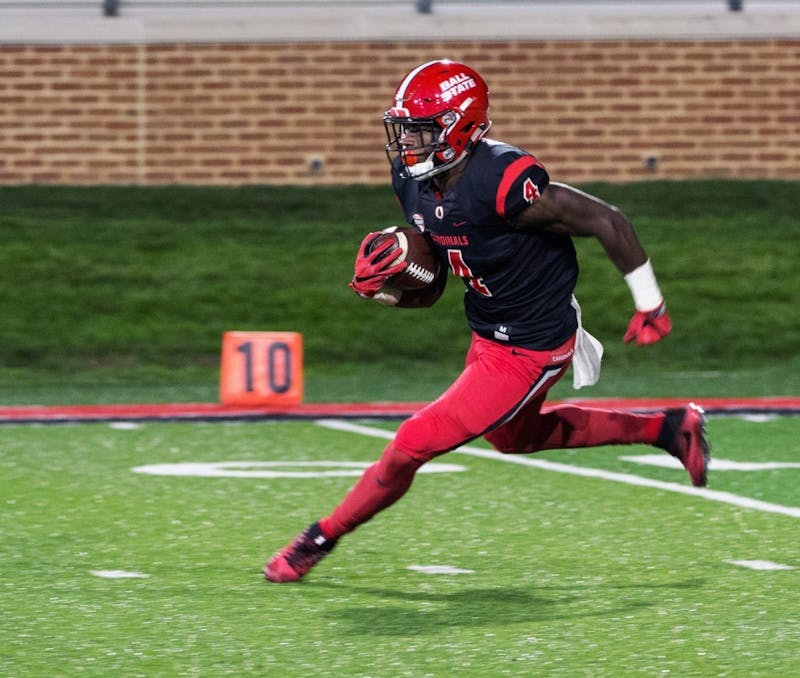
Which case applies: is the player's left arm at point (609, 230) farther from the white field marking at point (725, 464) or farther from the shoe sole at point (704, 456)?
the white field marking at point (725, 464)

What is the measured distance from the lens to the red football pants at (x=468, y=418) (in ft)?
19.3

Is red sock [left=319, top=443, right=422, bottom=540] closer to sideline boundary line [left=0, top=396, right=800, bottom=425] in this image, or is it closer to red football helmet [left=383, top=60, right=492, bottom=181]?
red football helmet [left=383, top=60, right=492, bottom=181]

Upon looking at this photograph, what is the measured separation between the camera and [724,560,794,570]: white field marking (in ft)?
20.6

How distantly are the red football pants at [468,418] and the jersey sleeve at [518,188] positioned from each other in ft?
1.72

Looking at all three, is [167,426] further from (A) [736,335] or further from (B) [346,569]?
(A) [736,335]

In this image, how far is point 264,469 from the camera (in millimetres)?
8812

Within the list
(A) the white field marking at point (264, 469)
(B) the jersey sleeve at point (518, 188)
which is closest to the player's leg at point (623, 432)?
(B) the jersey sleeve at point (518, 188)

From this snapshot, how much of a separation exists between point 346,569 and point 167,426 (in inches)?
164

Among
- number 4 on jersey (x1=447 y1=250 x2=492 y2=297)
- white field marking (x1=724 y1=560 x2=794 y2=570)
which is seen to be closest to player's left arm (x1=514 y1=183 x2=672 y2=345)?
number 4 on jersey (x1=447 y1=250 x2=492 y2=297)

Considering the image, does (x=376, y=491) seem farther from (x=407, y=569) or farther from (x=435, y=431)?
(x=407, y=569)

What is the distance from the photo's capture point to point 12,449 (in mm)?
9422

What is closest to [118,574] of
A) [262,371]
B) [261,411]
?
[261,411]

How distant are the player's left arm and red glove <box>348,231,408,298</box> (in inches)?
17.1

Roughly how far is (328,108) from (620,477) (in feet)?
32.0
